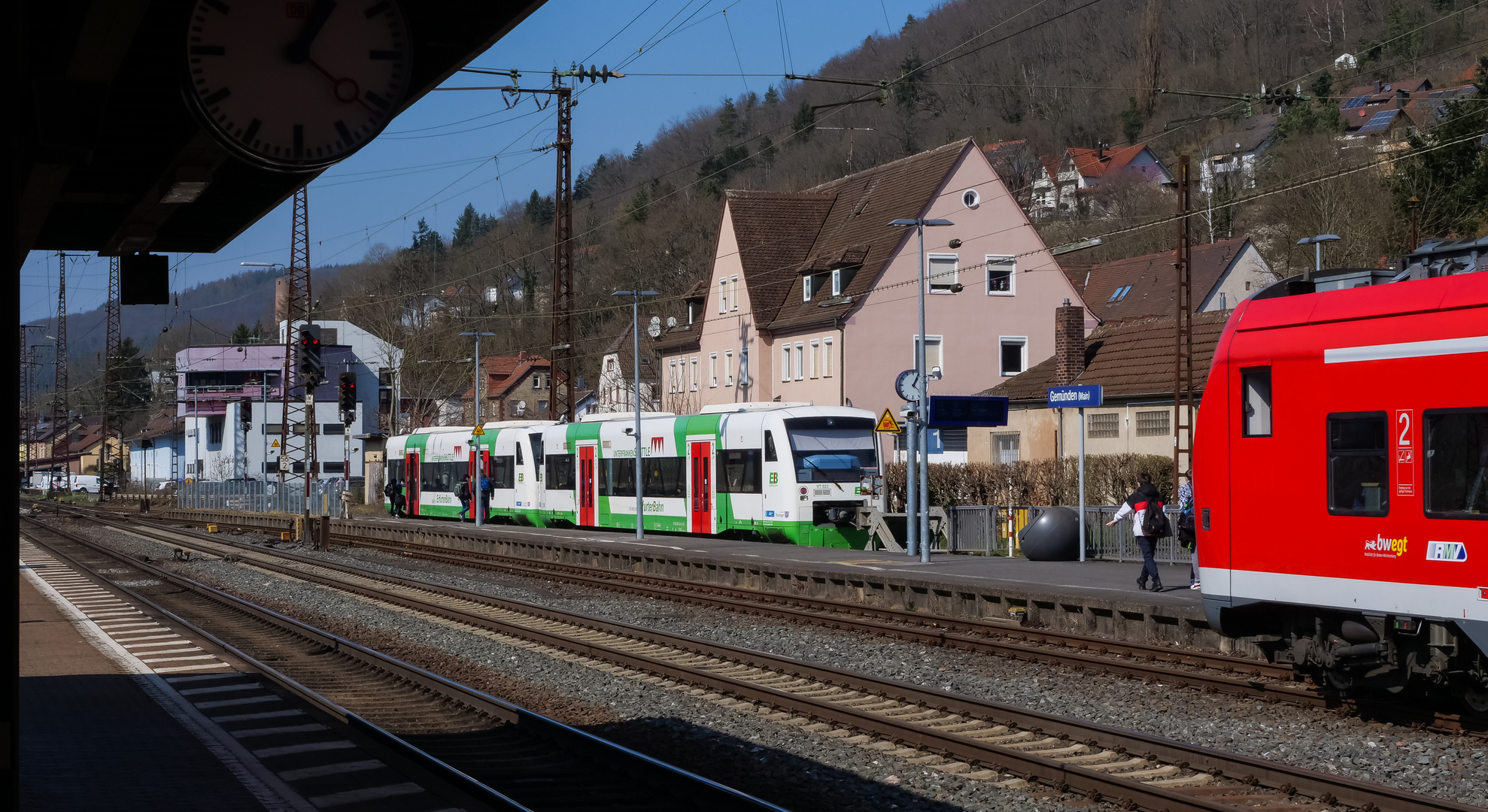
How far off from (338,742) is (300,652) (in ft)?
21.9

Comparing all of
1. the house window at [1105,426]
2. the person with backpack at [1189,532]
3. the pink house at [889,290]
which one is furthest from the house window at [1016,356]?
the person with backpack at [1189,532]

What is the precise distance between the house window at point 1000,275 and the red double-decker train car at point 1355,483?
139 feet

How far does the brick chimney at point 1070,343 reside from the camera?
4100 cm

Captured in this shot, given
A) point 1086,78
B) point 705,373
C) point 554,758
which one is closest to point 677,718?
point 554,758

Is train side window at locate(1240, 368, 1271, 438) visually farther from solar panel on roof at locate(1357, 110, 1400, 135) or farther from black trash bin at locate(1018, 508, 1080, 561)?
solar panel on roof at locate(1357, 110, 1400, 135)

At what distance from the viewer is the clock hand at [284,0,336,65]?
510 cm

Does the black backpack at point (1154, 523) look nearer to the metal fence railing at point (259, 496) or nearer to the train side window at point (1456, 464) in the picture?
the train side window at point (1456, 464)

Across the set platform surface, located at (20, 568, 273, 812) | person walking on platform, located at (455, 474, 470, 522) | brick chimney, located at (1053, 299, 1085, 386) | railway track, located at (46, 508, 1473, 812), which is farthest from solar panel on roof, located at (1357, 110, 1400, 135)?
platform surface, located at (20, 568, 273, 812)

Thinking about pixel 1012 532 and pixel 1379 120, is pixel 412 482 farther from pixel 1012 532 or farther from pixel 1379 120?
pixel 1379 120

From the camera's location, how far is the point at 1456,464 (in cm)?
1045

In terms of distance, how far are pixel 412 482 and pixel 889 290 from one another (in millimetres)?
18961

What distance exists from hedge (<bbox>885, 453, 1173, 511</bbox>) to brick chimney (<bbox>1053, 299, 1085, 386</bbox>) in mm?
5922

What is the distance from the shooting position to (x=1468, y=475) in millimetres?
10352

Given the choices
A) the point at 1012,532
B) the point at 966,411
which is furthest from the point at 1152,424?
the point at 966,411
